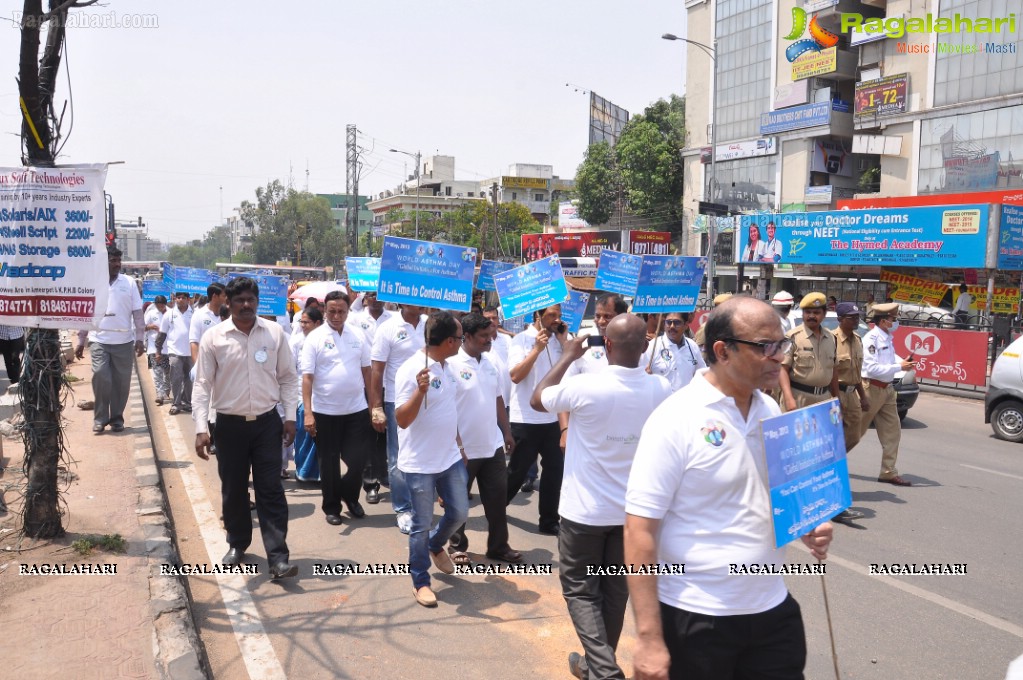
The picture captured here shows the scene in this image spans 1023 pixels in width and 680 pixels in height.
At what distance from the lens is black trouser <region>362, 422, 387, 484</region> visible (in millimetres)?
7328

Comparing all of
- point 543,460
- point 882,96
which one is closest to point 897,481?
point 543,460

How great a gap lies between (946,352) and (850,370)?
32.5 ft

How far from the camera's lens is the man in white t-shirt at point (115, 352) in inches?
362

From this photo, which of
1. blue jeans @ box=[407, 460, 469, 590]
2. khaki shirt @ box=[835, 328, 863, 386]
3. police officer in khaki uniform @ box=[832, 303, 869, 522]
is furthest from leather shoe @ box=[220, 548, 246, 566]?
khaki shirt @ box=[835, 328, 863, 386]

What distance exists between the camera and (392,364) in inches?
263

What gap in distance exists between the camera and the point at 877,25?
105 ft

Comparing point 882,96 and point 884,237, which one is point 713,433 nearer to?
point 884,237

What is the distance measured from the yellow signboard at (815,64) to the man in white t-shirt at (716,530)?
36604mm

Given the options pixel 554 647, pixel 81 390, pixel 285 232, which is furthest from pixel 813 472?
pixel 285 232

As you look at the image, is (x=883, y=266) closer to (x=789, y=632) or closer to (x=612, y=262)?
(x=612, y=262)

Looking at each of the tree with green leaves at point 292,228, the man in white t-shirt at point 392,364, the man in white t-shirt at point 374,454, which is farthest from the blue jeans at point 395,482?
the tree with green leaves at point 292,228

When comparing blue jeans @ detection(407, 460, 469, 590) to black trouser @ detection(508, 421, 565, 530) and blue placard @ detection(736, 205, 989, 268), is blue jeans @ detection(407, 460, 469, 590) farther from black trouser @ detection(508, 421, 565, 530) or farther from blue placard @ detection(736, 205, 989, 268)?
blue placard @ detection(736, 205, 989, 268)

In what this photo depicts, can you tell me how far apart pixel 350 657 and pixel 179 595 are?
3.80 ft

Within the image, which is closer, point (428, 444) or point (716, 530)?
point (716, 530)
